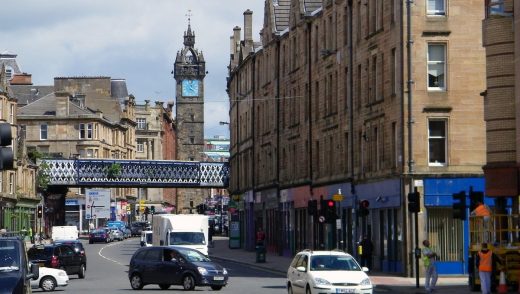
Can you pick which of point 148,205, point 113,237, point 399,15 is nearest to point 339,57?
point 399,15

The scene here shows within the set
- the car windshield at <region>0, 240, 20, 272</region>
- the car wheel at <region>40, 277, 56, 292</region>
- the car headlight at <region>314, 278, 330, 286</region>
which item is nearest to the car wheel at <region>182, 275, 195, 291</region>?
the car wheel at <region>40, 277, 56, 292</region>

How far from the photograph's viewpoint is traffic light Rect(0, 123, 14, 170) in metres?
21.5

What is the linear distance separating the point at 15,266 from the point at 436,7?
2839 centimetres

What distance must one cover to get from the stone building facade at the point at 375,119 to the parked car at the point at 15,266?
2166 centimetres

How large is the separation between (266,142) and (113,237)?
40128 millimetres

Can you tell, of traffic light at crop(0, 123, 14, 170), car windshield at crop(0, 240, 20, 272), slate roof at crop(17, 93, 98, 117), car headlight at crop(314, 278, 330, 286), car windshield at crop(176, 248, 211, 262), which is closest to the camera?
traffic light at crop(0, 123, 14, 170)

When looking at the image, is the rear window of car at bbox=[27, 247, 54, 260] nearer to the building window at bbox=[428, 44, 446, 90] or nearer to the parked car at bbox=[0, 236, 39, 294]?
the building window at bbox=[428, 44, 446, 90]

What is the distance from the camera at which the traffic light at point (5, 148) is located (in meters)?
21.5

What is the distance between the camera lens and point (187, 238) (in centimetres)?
5631

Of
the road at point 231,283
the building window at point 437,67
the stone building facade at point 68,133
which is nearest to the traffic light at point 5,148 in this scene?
the road at point 231,283

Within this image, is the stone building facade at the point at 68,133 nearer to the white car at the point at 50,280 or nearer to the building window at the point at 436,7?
the building window at the point at 436,7

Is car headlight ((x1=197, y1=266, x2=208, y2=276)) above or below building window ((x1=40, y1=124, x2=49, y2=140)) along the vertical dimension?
below

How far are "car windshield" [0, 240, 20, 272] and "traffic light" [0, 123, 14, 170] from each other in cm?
295

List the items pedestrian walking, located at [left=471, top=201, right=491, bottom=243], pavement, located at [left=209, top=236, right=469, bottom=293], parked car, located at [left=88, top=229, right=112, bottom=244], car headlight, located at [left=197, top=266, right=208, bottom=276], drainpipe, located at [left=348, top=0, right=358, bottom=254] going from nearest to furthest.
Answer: pedestrian walking, located at [left=471, top=201, right=491, bottom=243] < car headlight, located at [left=197, top=266, right=208, bottom=276] < pavement, located at [left=209, top=236, right=469, bottom=293] < drainpipe, located at [left=348, top=0, right=358, bottom=254] < parked car, located at [left=88, top=229, right=112, bottom=244]
